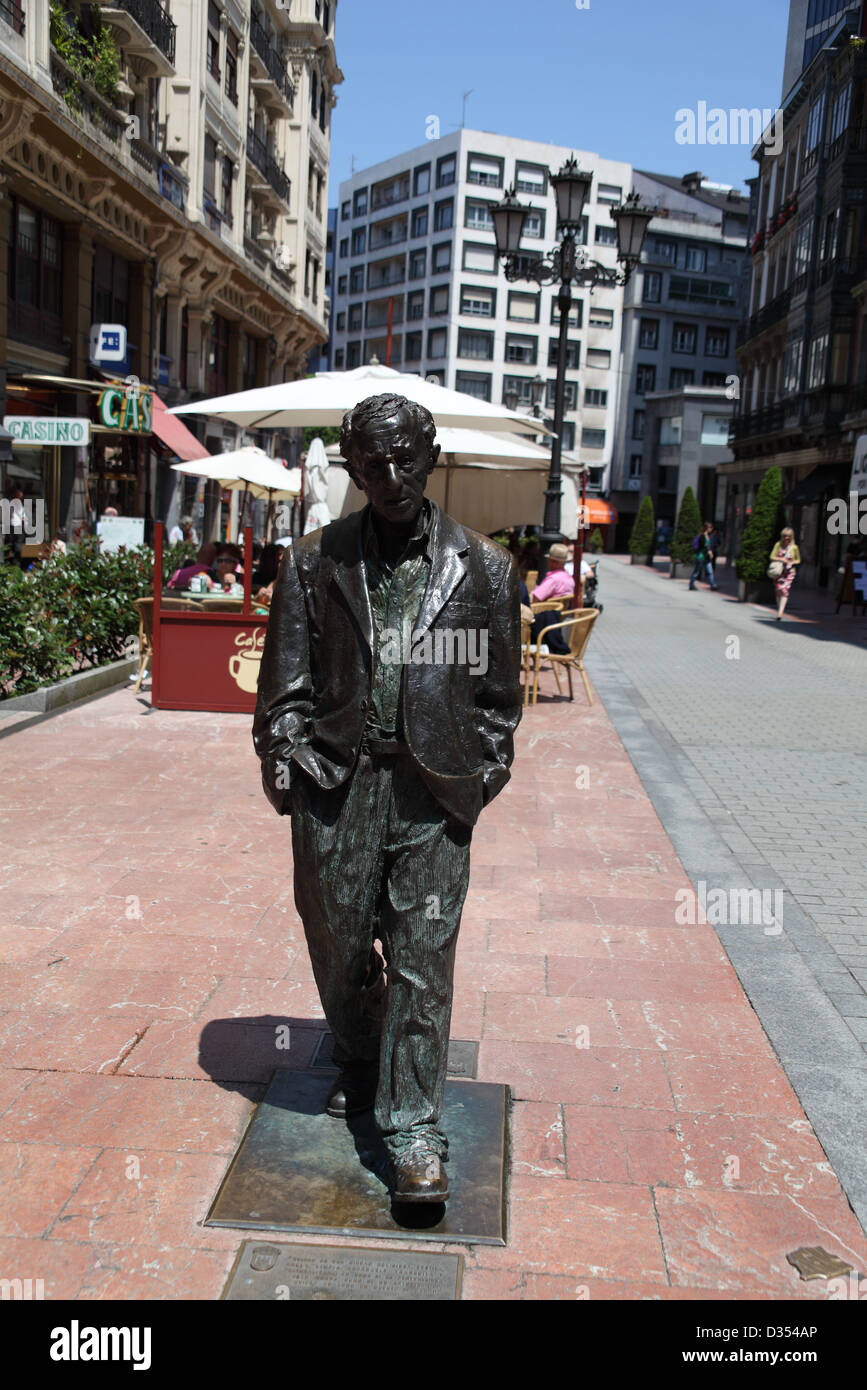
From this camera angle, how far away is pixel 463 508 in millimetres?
14859

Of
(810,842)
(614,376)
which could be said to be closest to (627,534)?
(614,376)

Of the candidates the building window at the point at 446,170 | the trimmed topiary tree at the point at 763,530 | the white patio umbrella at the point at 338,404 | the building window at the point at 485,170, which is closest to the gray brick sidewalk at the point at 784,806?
the white patio umbrella at the point at 338,404

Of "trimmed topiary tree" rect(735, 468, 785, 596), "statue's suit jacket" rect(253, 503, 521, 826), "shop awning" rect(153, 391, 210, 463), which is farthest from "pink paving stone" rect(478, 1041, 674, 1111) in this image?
"trimmed topiary tree" rect(735, 468, 785, 596)

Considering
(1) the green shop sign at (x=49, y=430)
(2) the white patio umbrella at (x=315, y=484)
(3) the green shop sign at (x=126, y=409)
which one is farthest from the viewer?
(3) the green shop sign at (x=126, y=409)

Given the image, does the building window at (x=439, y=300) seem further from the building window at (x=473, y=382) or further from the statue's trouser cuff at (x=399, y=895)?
the statue's trouser cuff at (x=399, y=895)

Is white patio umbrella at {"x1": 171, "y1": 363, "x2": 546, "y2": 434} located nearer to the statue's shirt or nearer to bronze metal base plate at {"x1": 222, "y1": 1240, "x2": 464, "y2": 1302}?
the statue's shirt

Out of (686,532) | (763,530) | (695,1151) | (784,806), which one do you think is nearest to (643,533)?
(686,532)

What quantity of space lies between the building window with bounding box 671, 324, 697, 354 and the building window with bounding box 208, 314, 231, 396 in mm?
46670

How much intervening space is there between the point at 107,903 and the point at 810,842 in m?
3.93

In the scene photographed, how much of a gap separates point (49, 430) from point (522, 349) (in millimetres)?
62755

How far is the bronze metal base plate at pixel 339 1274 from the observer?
101 inches

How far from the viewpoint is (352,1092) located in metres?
3.32

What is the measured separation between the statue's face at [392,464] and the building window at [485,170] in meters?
77.5

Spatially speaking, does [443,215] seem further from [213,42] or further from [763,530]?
[763,530]
